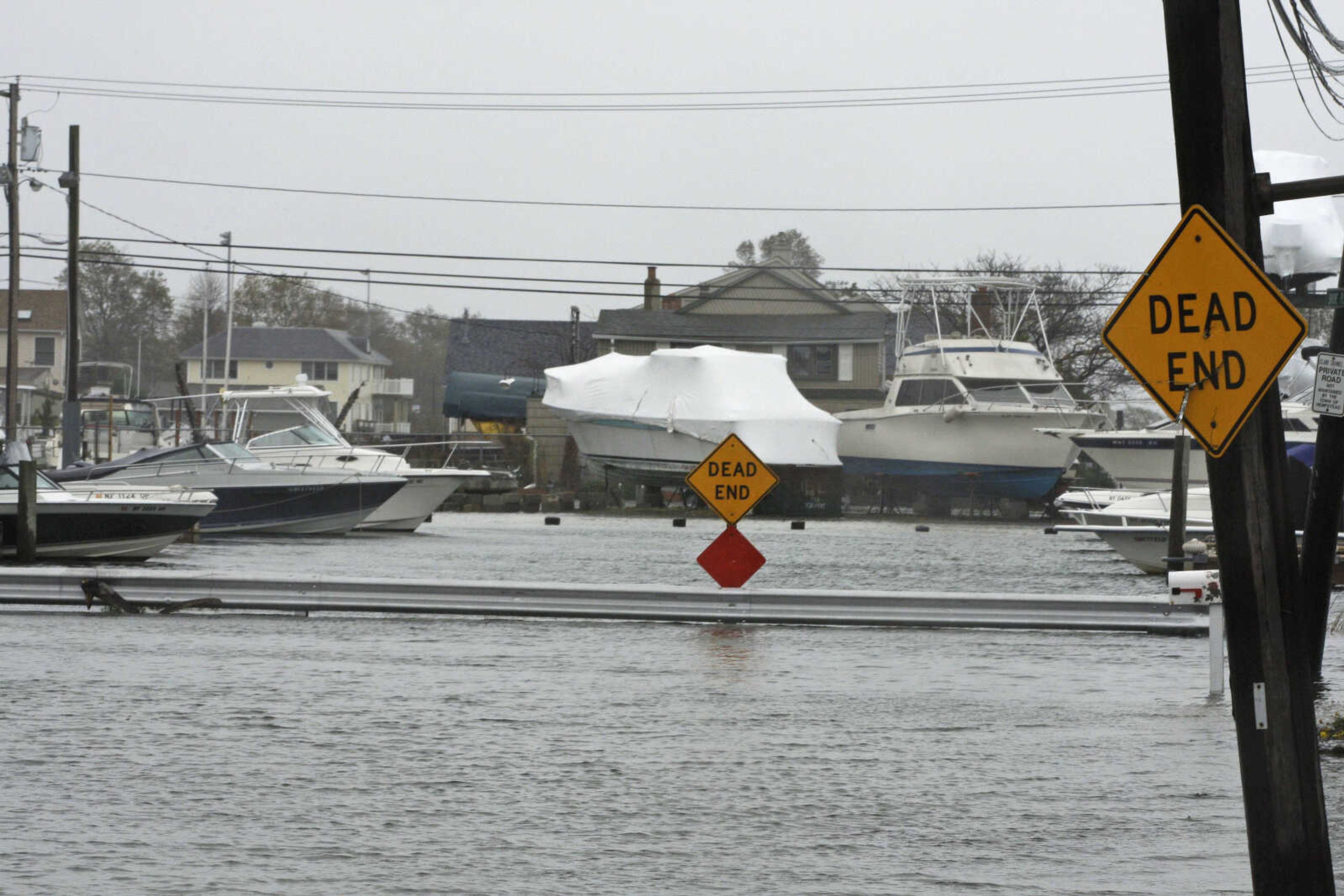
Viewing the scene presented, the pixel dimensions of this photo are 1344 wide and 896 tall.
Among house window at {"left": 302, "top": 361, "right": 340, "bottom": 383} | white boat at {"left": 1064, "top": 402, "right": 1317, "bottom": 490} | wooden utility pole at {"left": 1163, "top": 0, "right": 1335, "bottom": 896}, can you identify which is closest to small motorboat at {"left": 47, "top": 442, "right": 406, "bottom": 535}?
white boat at {"left": 1064, "top": 402, "right": 1317, "bottom": 490}

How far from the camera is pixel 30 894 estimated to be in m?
6.40

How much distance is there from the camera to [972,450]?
52594 mm

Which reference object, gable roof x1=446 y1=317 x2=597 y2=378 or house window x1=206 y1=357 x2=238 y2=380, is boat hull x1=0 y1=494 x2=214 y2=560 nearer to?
gable roof x1=446 y1=317 x2=597 y2=378

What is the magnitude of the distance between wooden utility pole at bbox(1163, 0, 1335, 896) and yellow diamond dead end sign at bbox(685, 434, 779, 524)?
13022mm

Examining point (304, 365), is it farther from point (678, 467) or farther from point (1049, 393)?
point (1049, 393)

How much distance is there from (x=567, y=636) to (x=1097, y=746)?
23.2ft

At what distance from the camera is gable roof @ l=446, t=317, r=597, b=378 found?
280 ft

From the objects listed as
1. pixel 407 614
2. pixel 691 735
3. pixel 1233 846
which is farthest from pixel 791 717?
pixel 407 614

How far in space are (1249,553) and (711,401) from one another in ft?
159

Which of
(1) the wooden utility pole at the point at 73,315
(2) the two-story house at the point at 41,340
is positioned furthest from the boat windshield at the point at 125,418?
(2) the two-story house at the point at 41,340

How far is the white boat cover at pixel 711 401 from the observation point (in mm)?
53875

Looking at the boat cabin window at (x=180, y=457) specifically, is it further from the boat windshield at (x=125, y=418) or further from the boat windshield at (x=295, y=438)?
the boat windshield at (x=125, y=418)

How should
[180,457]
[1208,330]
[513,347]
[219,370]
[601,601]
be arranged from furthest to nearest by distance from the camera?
[219,370]
[513,347]
[180,457]
[601,601]
[1208,330]

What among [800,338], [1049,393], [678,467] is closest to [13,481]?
[678,467]
